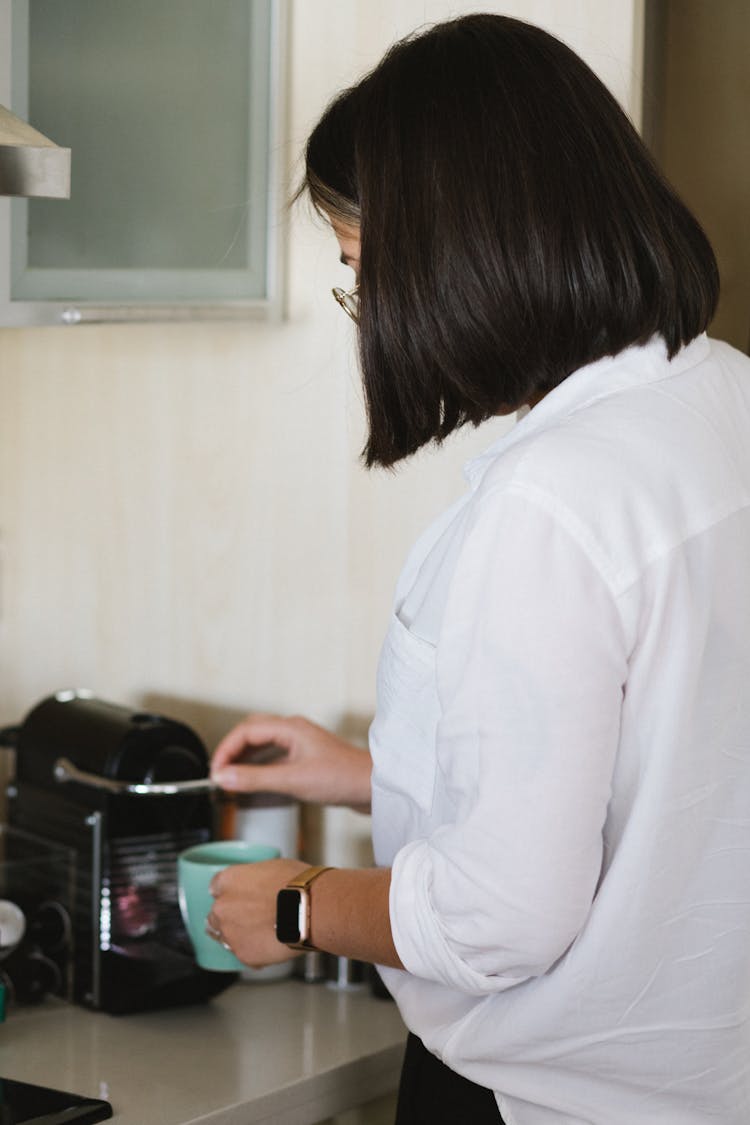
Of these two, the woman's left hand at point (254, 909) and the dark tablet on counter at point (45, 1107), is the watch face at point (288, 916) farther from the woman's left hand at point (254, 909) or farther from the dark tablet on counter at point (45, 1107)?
the dark tablet on counter at point (45, 1107)

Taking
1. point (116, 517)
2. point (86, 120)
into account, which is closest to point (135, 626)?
Result: point (116, 517)

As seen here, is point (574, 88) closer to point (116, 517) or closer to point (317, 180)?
point (317, 180)

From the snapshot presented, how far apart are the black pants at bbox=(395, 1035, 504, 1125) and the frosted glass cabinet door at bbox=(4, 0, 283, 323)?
77 centimetres

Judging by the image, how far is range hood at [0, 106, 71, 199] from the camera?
1.09 metres

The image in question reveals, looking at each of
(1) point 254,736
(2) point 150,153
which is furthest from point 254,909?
(2) point 150,153

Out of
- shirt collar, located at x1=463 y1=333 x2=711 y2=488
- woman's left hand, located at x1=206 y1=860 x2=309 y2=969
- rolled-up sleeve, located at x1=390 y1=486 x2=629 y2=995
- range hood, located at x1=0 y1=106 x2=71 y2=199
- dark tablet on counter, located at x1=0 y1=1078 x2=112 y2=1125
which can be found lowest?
dark tablet on counter, located at x1=0 y1=1078 x2=112 y2=1125

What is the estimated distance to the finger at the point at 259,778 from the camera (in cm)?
132

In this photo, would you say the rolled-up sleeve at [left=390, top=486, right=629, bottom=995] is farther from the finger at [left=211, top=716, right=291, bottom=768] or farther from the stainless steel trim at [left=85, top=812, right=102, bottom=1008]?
the stainless steel trim at [left=85, top=812, right=102, bottom=1008]

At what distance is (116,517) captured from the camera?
5.77ft

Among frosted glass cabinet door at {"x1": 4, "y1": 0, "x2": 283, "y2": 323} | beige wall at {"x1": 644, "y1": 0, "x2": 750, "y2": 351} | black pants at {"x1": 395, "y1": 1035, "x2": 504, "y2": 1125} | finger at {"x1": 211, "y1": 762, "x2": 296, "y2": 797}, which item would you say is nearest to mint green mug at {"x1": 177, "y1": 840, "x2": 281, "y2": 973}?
finger at {"x1": 211, "y1": 762, "x2": 296, "y2": 797}

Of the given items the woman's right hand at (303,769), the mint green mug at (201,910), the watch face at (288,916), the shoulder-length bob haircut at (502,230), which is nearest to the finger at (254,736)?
the woman's right hand at (303,769)

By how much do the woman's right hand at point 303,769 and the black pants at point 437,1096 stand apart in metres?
0.28

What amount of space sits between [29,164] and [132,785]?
2.06 feet

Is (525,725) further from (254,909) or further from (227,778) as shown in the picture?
(227,778)
